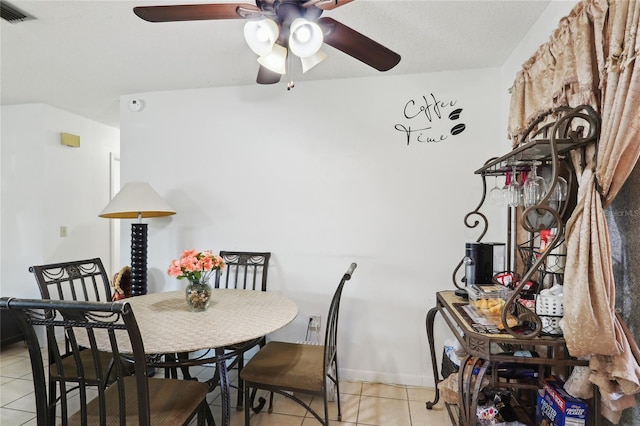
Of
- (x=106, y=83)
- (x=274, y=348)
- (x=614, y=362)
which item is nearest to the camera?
(x=614, y=362)

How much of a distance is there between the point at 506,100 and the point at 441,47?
0.63 metres

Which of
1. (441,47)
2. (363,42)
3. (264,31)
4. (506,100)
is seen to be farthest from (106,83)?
(506,100)

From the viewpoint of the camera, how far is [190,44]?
2.13 meters

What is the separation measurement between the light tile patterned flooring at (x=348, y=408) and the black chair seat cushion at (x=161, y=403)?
704 mm

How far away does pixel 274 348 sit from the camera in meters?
2.08

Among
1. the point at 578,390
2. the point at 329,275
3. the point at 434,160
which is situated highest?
the point at 434,160

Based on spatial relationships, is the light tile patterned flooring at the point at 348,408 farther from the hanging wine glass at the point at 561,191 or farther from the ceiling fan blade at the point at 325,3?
the ceiling fan blade at the point at 325,3

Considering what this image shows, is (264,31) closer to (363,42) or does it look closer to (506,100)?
(363,42)

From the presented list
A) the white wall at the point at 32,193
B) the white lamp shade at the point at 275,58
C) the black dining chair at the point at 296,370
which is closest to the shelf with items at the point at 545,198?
the black dining chair at the point at 296,370

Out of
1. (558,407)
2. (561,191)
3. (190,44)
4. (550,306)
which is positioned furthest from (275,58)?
(558,407)

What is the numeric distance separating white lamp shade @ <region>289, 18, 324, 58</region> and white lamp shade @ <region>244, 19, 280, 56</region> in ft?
0.22

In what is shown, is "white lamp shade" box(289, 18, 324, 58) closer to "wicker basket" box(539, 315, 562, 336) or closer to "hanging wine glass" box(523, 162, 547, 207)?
"hanging wine glass" box(523, 162, 547, 207)

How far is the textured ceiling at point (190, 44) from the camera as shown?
176 cm

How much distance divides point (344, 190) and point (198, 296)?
1345 millimetres
